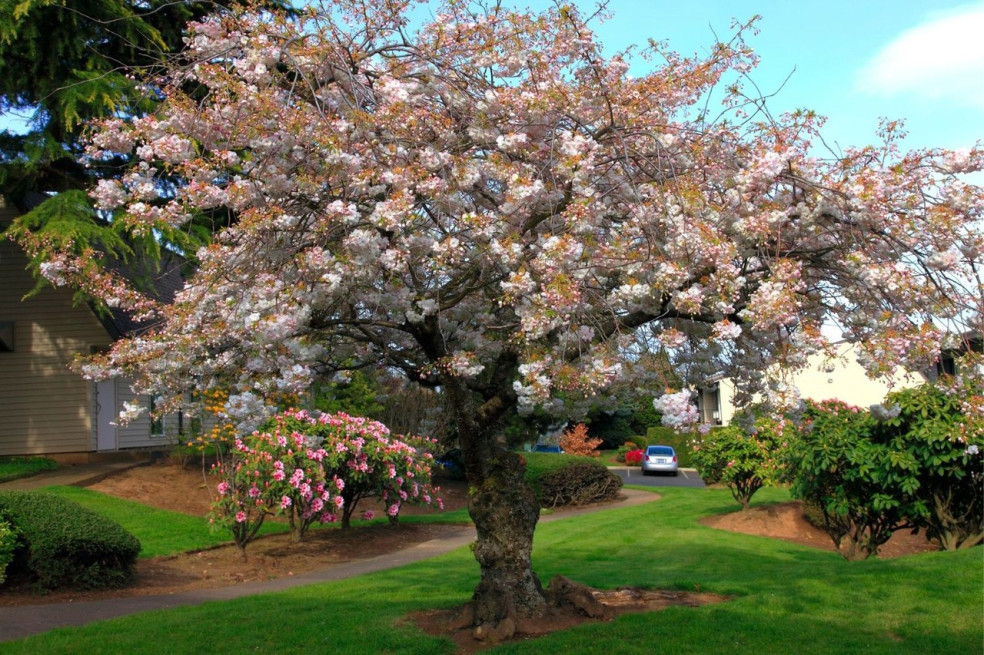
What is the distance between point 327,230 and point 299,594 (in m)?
5.16

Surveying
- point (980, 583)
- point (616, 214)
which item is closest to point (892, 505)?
point (980, 583)

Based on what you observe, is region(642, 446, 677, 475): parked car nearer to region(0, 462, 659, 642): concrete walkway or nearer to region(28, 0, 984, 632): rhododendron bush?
region(0, 462, 659, 642): concrete walkway

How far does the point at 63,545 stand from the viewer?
9078 mm

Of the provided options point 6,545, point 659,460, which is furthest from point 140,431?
point 659,460

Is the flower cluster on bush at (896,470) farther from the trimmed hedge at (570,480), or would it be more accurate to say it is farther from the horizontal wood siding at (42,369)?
the horizontal wood siding at (42,369)

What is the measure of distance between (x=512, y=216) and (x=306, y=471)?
7306 millimetres

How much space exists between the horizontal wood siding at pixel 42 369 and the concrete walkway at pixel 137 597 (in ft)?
5.37

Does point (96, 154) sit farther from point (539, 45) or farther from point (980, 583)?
point (980, 583)

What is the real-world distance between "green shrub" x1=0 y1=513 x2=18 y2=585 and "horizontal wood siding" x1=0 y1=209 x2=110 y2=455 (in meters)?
9.08

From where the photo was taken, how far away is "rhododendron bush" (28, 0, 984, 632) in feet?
16.5

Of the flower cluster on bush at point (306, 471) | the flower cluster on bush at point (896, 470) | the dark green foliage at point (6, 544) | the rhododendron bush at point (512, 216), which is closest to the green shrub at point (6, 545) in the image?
the dark green foliage at point (6, 544)

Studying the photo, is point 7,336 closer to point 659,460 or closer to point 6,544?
point 6,544

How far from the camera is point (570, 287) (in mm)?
4887

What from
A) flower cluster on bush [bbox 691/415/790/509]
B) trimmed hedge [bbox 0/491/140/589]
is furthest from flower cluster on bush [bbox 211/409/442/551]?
flower cluster on bush [bbox 691/415/790/509]
